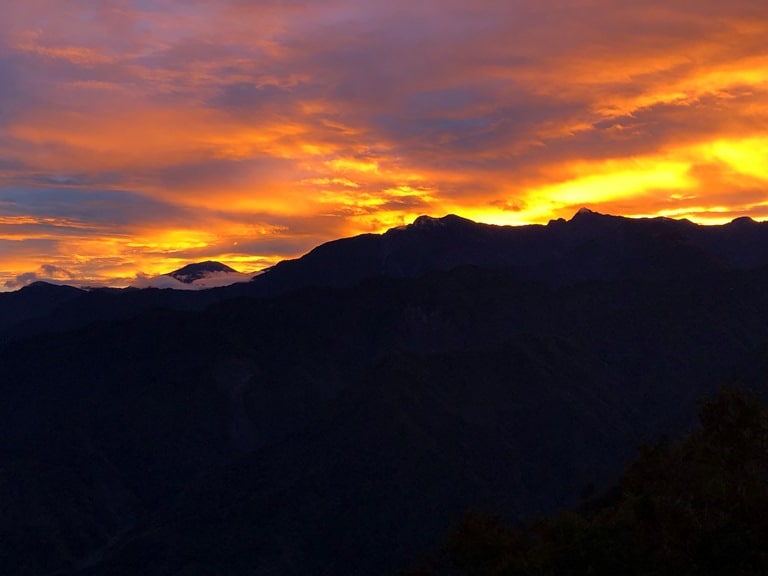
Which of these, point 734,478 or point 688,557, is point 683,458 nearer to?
point 734,478

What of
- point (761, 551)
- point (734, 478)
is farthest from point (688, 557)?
point (734, 478)

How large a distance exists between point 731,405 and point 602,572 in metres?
22.5

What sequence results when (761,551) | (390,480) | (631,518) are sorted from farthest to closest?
(390,480), (631,518), (761,551)

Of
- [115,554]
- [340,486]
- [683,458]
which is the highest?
[683,458]

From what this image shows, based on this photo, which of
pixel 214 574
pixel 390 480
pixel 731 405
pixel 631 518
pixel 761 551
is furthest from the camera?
pixel 390 480

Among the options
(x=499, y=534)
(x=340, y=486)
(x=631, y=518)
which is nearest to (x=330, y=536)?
(x=340, y=486)

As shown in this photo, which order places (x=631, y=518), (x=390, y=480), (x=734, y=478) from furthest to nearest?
1. (x=390, y=480)
2. (x=734, y=478)
3. (x=631, y=518)

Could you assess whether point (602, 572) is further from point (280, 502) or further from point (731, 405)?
point (280, 502)

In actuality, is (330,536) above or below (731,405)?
below

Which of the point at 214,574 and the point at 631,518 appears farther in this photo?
the point at 214,574

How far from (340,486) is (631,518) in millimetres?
154892

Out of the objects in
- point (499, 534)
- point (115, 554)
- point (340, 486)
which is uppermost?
point (499, 534)

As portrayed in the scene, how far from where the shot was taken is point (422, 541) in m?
178

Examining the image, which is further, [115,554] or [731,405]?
[115,554]
